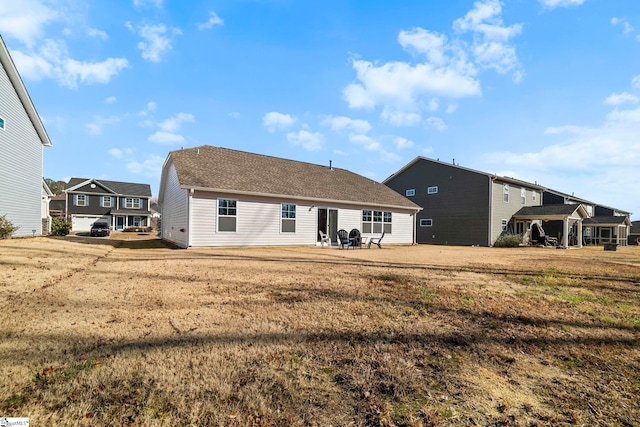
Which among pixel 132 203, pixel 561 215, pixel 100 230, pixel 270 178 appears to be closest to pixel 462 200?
pixel 561 215

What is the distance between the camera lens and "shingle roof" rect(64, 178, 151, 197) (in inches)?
1625

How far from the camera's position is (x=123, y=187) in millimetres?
43781

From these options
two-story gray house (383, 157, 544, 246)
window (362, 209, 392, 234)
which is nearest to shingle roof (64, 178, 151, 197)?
two-story gray house (383, 157, 544, 246)

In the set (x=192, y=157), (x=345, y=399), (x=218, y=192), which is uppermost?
(x=192, y=157)

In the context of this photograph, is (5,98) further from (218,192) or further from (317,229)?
(317,229)

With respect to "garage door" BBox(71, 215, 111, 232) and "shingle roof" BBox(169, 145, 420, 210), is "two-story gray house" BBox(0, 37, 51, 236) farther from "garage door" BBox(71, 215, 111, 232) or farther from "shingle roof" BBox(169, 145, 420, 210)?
"garage door" BBox(71, 215, 111, 232)

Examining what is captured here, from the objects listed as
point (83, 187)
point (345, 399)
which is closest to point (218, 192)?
point (345, 399)

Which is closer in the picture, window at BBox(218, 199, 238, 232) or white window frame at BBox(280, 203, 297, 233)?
window at BBox(218, 199, 238, 232)

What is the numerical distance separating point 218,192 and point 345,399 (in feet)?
43.8

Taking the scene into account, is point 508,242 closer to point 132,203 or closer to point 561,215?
point 561,215

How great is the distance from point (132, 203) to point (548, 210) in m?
48.1

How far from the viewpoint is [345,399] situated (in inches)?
93.5

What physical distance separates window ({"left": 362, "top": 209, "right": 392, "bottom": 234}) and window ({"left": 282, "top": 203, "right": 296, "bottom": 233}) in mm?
5219

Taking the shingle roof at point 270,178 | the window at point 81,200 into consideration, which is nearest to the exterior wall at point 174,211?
the shingle roof at point 270,178
